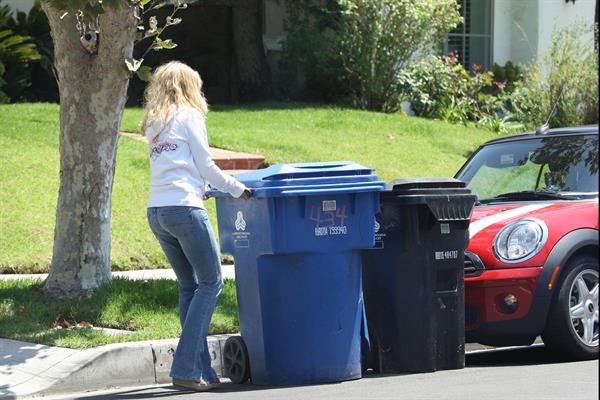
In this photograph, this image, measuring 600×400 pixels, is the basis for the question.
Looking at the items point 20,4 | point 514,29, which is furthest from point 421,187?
point 514,29

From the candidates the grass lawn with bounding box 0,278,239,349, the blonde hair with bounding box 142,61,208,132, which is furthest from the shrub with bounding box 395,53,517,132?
the blonde hair with bounding box 142,61,208,132

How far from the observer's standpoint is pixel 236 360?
23.0ft

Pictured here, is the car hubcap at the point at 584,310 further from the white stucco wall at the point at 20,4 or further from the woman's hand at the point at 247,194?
the white stucco wall at the point at 20,4

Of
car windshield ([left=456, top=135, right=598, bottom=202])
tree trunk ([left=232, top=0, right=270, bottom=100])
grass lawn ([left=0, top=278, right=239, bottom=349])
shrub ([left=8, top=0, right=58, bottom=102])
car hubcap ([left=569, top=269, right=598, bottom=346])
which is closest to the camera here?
car hubcap ([left=569, top=269, right=598, bottom=346])

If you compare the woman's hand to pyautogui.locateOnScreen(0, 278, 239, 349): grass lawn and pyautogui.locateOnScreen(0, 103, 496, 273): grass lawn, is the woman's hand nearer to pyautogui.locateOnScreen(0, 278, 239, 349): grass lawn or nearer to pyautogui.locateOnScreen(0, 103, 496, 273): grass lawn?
pyautogui.locateOnScreen(0, 278, 239, 349): grass lawn

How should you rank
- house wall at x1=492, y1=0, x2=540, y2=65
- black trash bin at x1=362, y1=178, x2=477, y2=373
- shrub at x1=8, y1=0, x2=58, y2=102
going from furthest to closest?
house wall at x1=492, y1=0, x2=540, y2=65, shrub at x1=8, y1=0, x2=58, y2=102, black trash bin at x1=362, y1=178, x2=477, y2=373

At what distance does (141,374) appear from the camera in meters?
7.32

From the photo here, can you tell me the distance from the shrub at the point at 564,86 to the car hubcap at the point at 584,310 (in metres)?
11.0

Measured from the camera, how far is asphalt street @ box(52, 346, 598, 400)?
618 centimetres

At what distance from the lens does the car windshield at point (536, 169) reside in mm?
8016

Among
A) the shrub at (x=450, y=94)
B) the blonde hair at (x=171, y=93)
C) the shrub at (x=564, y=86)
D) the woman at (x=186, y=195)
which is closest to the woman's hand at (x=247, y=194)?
the woman at (x=186, y=195)

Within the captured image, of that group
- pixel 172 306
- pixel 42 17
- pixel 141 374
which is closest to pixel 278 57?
pixel 42 17

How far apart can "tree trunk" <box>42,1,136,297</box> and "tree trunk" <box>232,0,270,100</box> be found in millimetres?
11530

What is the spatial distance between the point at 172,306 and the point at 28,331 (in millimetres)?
1222
